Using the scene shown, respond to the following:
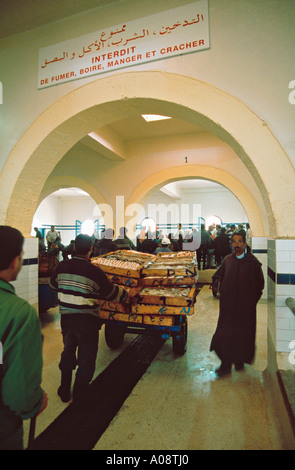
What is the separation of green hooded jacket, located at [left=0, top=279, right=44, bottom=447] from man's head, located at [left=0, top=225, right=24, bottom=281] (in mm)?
64

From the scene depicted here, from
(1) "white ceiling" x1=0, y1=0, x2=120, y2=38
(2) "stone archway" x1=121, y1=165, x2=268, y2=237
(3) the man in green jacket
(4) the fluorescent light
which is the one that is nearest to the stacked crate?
(3) the man in green jacket

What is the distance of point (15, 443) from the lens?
1.24m

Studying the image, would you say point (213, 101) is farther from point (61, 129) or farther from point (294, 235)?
point (61, 129)

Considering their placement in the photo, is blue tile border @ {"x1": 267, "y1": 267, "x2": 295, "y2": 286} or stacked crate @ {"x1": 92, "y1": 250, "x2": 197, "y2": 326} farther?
stacked crate @ {"x1": 92, "y1": 250, "x2": 197, "y2": 326}

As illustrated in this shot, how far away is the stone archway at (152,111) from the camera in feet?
9.65

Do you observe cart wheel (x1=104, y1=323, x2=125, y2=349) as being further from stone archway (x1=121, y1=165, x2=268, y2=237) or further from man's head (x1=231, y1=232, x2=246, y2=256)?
stone archway (x1=121, y1=165, x2=268, y2=237)

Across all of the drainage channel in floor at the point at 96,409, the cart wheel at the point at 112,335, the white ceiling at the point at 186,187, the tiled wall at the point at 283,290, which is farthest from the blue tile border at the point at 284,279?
the white ceiling at the point at 186,187

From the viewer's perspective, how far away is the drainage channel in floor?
209 centimetres

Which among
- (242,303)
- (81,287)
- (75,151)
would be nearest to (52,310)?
(81,287)

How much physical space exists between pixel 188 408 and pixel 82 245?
1.78 meters

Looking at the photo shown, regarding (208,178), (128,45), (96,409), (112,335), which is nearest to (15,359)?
(96,409)

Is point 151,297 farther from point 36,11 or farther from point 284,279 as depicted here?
point 36,11

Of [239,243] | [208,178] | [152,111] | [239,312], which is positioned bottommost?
[239,312]

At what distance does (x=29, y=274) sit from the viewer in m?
4.11
